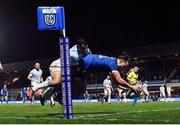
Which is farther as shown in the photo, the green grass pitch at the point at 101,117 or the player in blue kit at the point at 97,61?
the player in blue kit at the point at 97,61

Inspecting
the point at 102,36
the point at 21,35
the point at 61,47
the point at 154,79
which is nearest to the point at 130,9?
the point at 102,36

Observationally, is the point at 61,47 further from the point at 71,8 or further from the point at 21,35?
the point at 21,35

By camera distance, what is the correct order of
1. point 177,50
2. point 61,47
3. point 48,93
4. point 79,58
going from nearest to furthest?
point 61,47 → point 79,58 → point 48,93 → point 177,50

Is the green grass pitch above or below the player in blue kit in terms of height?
below

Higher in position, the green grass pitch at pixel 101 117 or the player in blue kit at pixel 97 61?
the player in blue kit at pixel 97 61

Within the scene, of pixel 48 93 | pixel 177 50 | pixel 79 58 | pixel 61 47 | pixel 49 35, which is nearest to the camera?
pixel 61 47

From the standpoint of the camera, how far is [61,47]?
9.80 m

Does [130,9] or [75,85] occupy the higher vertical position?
[130,9]

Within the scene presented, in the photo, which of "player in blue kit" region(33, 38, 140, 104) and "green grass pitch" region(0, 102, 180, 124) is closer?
"green grass pitch" region(0, 102, 180, 124)

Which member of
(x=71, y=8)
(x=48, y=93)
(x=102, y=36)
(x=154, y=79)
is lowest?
(x=48, y=93)

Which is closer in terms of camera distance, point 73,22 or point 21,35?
point 73,22

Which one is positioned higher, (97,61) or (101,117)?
A: (97,61)

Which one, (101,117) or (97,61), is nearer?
(101,117)

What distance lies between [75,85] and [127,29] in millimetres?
27717
